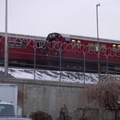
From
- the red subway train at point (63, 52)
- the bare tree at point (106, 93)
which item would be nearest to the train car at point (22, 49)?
the red subway train at point (63, 52)

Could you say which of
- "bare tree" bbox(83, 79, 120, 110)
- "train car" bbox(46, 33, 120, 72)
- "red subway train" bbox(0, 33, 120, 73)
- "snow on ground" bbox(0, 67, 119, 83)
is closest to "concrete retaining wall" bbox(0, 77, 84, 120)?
"bare tree" bbox(83, 79, 120, 110)

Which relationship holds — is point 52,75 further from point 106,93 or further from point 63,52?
point 106,93

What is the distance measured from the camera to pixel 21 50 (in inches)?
1155

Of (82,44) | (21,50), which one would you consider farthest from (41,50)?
(82,44)

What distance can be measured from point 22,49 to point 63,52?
374cm

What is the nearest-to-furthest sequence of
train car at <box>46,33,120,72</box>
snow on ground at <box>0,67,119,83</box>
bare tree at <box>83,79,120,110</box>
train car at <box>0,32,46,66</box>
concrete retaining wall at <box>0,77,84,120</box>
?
1. bare tree at <box>83,79,120,110</box>
2. concrete retaining wall at <box>0,77,84,120</box>
3. snow on ground at <box>0,67,119,83</box>
4. train car at <box>0,32,46,66</box>
5. train car at <box>46,33,120,72</box>

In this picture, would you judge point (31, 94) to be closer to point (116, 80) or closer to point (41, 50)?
point (116, 80)

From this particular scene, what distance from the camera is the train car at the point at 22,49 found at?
1101 inches

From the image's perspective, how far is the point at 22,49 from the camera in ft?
96.4

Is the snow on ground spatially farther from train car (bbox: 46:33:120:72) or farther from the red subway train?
train car (bbox: 46:33:120:72)

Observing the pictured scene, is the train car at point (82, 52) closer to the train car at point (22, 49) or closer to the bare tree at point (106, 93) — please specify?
the train car at point (22, 49)

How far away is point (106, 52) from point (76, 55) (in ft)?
12.8

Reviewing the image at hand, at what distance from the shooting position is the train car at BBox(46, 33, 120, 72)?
2922cm

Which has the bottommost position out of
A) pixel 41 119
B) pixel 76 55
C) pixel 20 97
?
pixel 41 119
